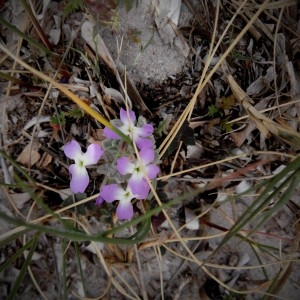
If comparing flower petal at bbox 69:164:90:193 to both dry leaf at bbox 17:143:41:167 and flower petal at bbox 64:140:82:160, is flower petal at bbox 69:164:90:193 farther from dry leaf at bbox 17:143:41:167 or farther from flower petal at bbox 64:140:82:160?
→ dry leaf at bbox 17:143:41:167

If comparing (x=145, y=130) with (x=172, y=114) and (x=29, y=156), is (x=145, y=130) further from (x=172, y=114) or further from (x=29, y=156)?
(x=29, y=156)

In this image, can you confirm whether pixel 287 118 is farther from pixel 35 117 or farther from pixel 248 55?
pixel 35 117

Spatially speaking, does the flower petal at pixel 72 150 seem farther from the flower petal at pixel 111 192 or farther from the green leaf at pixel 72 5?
the green leaf at pixel 72 5

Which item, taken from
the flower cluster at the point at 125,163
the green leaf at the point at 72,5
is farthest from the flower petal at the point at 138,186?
the green leaf at the point at 72,5

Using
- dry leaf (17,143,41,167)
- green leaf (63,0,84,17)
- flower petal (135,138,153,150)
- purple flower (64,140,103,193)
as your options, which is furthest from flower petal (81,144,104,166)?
green leaf (63,0,84,17)

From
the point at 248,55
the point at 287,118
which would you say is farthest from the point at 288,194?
the point at 248,55

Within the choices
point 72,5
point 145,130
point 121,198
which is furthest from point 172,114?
point 72,5
